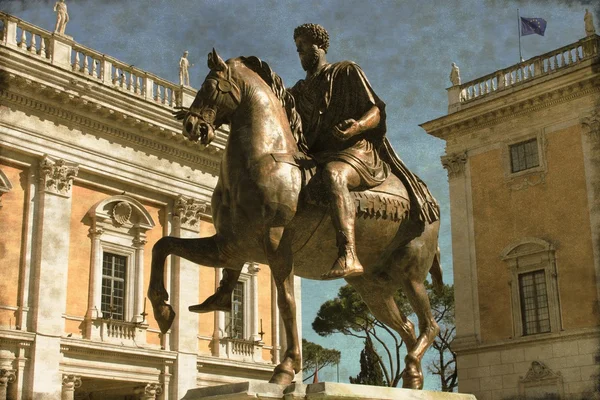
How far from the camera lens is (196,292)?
23.1 meters

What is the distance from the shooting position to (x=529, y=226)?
2717 centimetres

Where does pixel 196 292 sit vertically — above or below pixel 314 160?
above

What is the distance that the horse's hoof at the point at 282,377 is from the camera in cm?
509

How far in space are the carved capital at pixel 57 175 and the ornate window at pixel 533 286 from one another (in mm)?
13929

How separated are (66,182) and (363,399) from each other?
17.1 meters

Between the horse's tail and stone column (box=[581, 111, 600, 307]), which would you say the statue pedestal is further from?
stone column (box=[581, 111, 600, 307])

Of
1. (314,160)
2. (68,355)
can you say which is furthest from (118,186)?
(314,160)

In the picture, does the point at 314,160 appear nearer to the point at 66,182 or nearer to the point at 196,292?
the point at 66,182

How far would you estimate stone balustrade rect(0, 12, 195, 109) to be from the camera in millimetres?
20328

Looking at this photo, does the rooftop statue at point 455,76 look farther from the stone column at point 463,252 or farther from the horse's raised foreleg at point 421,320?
the horse's raised foreleg at point 421,320

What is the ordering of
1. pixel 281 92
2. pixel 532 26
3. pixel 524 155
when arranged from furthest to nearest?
pixel 532 26
pixel 524 155
pixel 281 92

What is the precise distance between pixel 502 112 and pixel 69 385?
1624 cm

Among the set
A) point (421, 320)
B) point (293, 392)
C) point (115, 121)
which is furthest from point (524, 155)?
point (293, 392)

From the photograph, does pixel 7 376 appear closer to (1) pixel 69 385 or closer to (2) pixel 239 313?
(1) pixel 69 385
